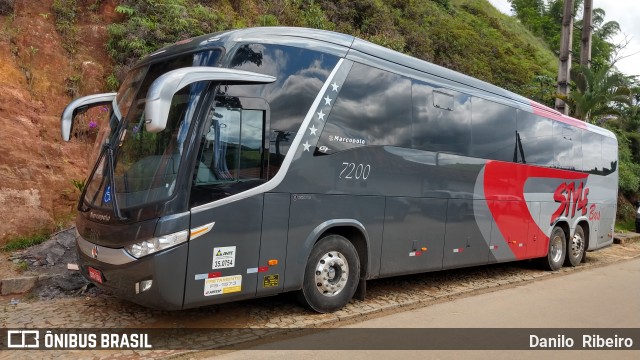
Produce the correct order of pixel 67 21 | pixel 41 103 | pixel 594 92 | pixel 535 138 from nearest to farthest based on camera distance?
1. pixel 41 103
2. pixel 535 138
3. pixel 67 21
4. pixel 594 92

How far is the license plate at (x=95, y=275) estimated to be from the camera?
5187 mm

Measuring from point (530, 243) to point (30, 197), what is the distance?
9690 millimetres

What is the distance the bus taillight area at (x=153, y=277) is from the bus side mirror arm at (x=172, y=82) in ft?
4.21

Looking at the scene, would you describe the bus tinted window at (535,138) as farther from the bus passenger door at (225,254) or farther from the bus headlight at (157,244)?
the bus headlight at (157,244)

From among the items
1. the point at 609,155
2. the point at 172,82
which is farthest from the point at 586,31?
the point at 172,82

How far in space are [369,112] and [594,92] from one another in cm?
1564

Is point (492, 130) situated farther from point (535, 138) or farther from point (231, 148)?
point (231, 148)

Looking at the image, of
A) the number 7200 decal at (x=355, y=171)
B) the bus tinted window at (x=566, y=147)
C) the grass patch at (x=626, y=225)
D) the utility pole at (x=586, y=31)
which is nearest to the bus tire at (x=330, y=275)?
the number 7200 decal at (x=355, y=171)

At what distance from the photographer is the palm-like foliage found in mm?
18375

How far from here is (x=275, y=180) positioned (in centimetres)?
549

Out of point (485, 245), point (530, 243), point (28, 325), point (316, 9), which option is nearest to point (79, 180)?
point (28, 325)

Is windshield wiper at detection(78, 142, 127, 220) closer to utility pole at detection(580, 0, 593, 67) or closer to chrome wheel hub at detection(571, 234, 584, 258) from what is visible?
chrome wheel hub at detection(571, 234, 584, 258)

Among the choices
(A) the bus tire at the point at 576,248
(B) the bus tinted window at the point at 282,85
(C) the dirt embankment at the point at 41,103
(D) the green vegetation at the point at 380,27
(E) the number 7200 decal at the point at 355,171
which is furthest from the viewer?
(A) the bus tire at the point at 576,248

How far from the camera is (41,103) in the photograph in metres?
9.60
